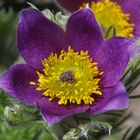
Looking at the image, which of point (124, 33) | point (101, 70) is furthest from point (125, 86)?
point (124, 33)

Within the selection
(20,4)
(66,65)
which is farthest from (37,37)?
(20,4)

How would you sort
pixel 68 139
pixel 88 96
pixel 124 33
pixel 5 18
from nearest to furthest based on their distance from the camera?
pixel 68 139, pixel 88 96, pixel 124 33, pixel 5 18

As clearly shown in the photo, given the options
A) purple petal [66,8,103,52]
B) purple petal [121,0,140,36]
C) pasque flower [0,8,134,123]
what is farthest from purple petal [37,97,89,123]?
purple petal [121,0,140,36]

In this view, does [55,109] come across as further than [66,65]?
No

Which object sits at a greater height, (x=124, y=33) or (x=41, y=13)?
(x=41, y=13)

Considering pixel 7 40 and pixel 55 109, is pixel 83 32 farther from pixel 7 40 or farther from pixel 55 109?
pixel 7 40

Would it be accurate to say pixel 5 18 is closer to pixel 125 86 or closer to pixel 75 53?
pixel 75 53
